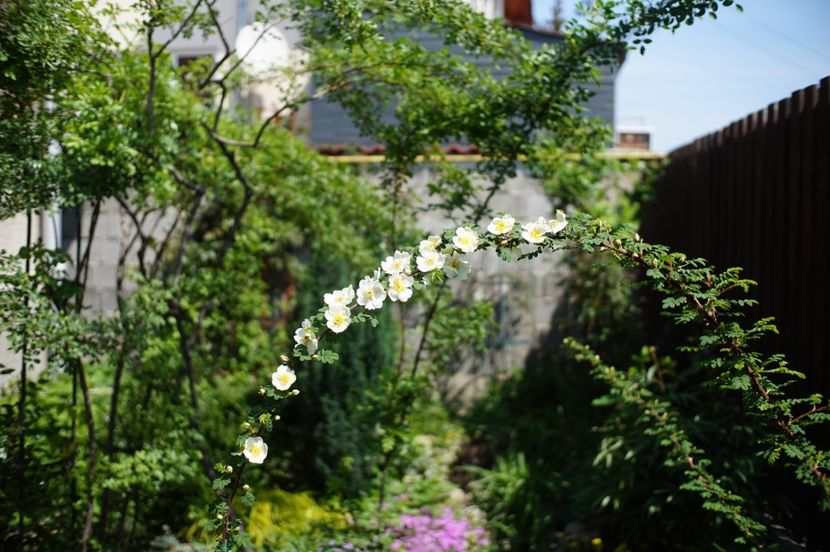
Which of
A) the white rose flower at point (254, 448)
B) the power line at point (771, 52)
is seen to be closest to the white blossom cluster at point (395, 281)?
the white rose flower at point (254, 448)

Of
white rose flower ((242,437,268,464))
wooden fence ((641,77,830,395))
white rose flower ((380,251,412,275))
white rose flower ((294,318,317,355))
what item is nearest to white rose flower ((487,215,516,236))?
white rose flower ((380,251,412,275))

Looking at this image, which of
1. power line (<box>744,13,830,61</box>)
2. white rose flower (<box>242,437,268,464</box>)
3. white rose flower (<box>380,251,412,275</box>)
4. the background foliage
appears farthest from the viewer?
power line (<box>744,13,830,61</box>)

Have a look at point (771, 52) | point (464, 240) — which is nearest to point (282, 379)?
point (464, 240)

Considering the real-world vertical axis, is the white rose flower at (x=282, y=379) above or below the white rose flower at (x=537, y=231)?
below

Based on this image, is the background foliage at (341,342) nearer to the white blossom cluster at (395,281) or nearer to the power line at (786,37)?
the white blossom cluster at (395,281)

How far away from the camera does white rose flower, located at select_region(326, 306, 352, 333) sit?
6.45ft

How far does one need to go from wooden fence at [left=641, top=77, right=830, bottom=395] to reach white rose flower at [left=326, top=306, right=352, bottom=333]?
1702 mm

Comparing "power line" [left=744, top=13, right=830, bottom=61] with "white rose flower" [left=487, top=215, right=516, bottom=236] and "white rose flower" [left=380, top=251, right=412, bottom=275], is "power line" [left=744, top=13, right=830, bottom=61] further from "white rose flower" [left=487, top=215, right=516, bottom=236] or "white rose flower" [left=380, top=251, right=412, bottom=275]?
"white rose flower" [left=380, top=251, right=412, bottom=275]

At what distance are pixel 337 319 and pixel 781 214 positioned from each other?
1964mm

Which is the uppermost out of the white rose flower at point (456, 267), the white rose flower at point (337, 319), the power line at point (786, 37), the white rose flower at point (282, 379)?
the power line at point (786, 37)

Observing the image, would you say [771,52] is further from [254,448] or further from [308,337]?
[254,448]

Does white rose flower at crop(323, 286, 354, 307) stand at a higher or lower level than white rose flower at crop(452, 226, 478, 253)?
lower

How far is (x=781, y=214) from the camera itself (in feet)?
9.73

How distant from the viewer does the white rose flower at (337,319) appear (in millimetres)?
1966
